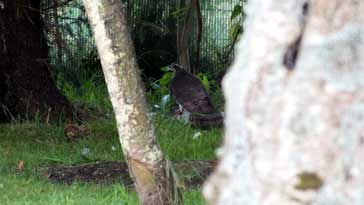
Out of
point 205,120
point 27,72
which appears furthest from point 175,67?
point 27,72

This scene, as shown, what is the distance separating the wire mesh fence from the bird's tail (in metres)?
2.25

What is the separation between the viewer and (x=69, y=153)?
7129 mm

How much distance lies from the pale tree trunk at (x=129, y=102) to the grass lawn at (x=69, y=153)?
0.75m

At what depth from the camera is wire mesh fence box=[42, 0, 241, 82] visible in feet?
35.8

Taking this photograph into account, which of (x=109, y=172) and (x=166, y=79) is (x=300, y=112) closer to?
(x=109, y=172)

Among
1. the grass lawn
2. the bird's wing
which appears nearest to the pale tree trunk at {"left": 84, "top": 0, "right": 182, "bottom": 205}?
the grass lawn

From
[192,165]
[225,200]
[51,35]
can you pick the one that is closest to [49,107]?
[51,35]

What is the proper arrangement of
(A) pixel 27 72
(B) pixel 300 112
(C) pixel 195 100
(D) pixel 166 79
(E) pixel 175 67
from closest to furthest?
1. (B) pixel 300 112
2. (A) pixel 27 72
3. (C) pixel 195 100
4. (E) pixel 175 67
5. (D) pixel 166 79

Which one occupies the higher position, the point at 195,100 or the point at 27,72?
the point at 27,72

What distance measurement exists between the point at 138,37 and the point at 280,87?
386 inches

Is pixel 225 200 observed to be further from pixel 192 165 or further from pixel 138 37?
pixel 138 37

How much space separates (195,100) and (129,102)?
444cm

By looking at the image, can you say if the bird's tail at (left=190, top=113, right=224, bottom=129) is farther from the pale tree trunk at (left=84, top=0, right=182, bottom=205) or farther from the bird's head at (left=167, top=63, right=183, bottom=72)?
the pale tree trunk at (left=84, top=0, right=182, bottom=205)

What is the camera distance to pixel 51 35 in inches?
348
